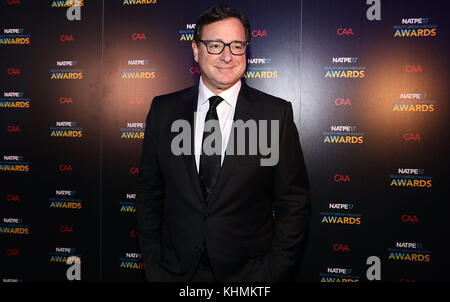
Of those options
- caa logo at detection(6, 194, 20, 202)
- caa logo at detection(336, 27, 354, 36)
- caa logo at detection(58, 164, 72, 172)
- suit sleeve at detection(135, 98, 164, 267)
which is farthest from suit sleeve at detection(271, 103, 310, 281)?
caa logo at detection(6, 194, 20, 202)

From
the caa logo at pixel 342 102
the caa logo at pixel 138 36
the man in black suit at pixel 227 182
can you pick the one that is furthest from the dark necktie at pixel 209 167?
the caa logo at pixel 138 36

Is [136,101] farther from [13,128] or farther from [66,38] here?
[13,128]

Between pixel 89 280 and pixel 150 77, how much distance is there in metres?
2.05

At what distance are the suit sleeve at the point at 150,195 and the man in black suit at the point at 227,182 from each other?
0.03 meters

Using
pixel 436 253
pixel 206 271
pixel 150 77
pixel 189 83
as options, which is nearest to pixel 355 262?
pixel 436 253

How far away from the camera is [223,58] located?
1405mm

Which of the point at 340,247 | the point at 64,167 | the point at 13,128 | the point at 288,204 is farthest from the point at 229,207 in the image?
the point at 13,128

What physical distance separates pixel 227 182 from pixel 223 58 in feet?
1.80

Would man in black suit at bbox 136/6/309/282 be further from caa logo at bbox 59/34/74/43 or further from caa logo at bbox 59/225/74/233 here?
caa logo at bbox 59/34/74/43

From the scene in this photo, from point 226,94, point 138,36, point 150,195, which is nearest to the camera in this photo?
point 226,94

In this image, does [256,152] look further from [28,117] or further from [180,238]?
[28,117]

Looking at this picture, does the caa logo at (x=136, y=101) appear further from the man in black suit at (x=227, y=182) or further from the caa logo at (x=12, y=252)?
the caa logo at (x=12, y=252)

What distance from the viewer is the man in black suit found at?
4.55 feet

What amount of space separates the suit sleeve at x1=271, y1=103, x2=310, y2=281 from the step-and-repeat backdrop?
1.37 meters
